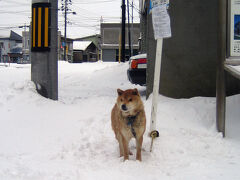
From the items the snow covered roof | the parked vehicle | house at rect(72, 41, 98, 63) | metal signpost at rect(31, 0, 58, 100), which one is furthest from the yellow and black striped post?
the snow covered roof

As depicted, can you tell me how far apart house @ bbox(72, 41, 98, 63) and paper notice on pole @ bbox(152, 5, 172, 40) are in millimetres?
49086

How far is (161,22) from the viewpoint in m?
4.79

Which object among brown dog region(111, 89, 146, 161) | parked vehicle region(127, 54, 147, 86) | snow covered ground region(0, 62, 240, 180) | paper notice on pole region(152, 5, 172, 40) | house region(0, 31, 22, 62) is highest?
house region(0, 31, 22, 62)

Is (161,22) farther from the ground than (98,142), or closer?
farther from the ground

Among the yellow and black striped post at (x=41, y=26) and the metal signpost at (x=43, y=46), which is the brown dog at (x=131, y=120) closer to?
the metal signpost at (x=43, y=46)

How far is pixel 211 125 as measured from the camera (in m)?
5.30

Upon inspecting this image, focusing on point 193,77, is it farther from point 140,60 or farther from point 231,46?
point 140,60

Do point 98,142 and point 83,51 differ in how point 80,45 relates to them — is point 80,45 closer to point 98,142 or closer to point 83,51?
point 83,51

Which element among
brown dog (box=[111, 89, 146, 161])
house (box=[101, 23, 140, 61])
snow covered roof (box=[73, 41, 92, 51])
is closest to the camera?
brown dog (box=[111, 89, 146, 161])

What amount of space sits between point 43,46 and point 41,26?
55 centimetres

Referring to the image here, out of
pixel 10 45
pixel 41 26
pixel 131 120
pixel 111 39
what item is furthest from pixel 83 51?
pixel 131 120

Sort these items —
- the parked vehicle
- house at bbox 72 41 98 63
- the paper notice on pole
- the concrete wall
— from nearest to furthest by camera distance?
the paper notice on pole < the concrete wall < the parked vehicle < house at bbox 72 41 98 63

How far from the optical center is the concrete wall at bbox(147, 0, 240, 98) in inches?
248

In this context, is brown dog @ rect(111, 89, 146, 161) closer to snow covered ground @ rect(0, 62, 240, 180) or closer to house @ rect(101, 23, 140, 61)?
snow covered ground @ rect(0, 62, 240, 180)
